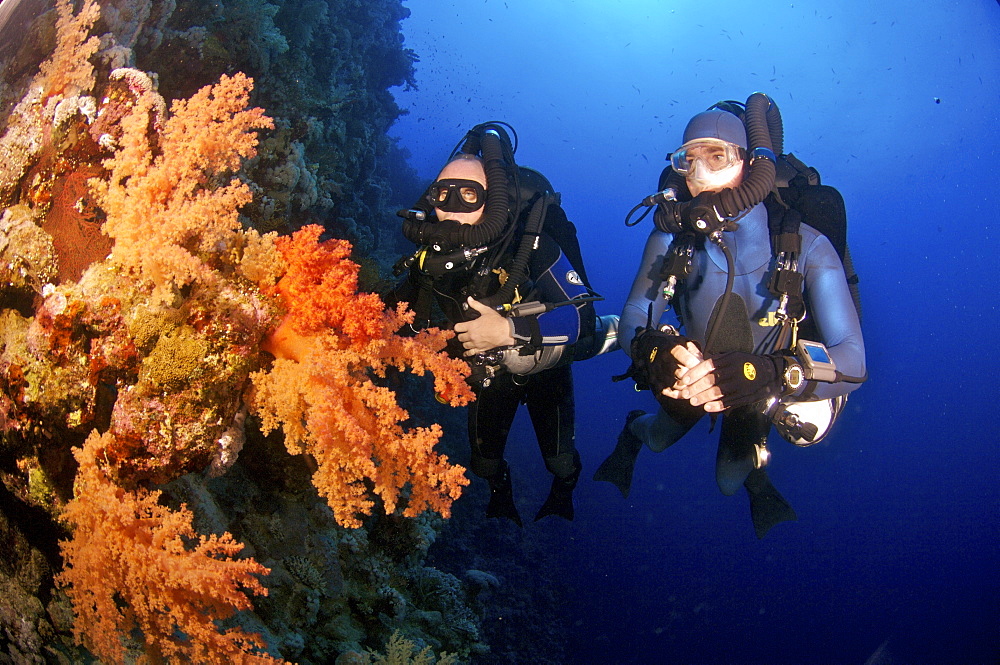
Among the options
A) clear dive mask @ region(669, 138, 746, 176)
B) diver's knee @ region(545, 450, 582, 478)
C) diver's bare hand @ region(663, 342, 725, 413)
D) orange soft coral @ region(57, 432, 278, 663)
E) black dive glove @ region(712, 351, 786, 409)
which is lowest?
orange soft coral @ region(57, 432, 278, 663)

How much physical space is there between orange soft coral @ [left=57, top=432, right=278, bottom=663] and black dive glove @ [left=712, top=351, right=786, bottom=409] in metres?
2.51

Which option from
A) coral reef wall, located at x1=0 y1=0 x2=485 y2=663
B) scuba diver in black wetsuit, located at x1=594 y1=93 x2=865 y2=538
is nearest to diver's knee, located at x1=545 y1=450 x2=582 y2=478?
scuba diver in black wetsuit, located at x1=594 y1=93 x2=865 y2=538

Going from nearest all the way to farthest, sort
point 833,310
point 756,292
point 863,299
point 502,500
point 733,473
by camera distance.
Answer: point 833,310 < point 756,292 < point 733,473 < point 502,500 < point 863,299

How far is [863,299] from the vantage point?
156 feet

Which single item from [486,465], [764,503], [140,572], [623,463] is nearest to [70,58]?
[140,572]

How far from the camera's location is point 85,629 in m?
2.05

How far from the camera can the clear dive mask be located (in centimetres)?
343

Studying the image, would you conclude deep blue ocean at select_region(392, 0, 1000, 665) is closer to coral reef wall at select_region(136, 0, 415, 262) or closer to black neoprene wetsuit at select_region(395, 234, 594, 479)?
black neoprene wetsuit at select_region(395, 234, 594, 479)

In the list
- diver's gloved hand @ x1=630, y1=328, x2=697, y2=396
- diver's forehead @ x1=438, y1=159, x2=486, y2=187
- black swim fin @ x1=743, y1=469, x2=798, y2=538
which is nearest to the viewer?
diver's gloved hand @ x1=630, y1=328, x2=697, y2=396

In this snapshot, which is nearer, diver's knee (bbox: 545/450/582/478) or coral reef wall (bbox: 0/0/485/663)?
coral reef wall (bbox: 0/0/485/663)

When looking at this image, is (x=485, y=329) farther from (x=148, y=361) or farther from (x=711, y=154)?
(x=711, y=154)

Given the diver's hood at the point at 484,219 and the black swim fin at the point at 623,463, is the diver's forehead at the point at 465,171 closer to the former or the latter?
the diver's hood at the point at 484,219

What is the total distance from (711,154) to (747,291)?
1.13 m

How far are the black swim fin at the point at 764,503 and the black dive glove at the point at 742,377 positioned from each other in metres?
2.63
